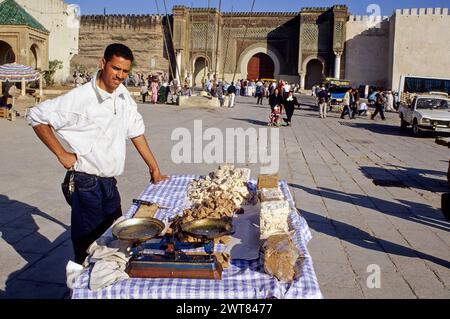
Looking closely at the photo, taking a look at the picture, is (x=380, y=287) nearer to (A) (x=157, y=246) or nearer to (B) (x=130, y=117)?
(A) (x=157, y=246)

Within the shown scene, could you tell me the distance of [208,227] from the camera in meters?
2.50


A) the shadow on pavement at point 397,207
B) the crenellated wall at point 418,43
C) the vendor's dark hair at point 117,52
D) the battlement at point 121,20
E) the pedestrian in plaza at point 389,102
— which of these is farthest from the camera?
the battlement at point 121,20

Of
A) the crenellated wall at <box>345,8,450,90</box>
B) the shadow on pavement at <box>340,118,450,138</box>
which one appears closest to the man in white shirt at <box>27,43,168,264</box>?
the shadow on pavement at <box>340,118,450,138</box>

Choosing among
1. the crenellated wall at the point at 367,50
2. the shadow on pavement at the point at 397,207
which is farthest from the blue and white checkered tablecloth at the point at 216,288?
the crenellated wall at the point at 367,50

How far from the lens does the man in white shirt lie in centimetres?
264

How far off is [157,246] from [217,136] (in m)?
9.99

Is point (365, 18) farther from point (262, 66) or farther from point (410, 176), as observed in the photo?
point (410, 176)

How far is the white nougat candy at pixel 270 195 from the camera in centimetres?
284

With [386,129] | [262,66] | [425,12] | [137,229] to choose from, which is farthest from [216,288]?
[262,66]

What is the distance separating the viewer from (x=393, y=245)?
4559mm

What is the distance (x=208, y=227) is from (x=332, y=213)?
346 centimetres

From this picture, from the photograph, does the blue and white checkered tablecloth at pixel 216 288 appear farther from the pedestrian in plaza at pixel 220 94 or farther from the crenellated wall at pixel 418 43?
the crenellated wall at pixel 418 43

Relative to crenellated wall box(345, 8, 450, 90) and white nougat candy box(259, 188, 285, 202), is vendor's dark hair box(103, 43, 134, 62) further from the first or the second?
crenellated wall box(345, 8, 450, 90)

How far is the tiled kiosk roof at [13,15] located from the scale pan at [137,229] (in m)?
22.4
